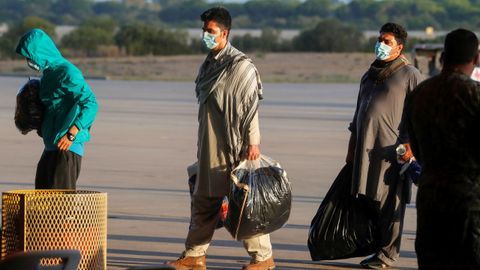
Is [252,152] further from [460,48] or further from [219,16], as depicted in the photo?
[460,48]

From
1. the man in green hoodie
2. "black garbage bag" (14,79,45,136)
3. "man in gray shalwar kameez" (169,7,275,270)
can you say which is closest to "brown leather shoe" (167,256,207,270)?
"man in gray shalwar kameez" (169,7,275,270)

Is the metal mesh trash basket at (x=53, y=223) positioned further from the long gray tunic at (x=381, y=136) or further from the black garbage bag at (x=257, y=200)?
the long gray tunic at (x=381, y=136)

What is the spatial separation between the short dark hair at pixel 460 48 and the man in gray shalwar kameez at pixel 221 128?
2637 millimetres

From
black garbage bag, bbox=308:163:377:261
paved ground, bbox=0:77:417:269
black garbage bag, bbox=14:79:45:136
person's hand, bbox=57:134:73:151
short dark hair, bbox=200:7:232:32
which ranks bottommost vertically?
paved ground, bbox=0:77:417:269

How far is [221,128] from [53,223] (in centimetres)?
196

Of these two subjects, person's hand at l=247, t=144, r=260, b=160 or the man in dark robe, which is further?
person's hand at l=247, t=144, r=260, b=160

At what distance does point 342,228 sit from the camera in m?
9.55

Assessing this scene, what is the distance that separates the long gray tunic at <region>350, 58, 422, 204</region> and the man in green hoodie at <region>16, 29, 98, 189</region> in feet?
6.42

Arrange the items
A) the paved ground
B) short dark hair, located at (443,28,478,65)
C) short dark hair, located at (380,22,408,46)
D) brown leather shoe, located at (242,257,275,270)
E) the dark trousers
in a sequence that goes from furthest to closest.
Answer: the paved ground
short dark hair, located at (380,22,408,46)
brown leather shoe, located at (242,257,275,270)
the dark trousers
short dark hair, located at (443,28,478,65)

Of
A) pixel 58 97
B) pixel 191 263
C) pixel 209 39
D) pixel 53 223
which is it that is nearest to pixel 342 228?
pixel 191 263

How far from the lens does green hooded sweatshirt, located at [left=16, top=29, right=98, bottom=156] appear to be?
895 centimetres

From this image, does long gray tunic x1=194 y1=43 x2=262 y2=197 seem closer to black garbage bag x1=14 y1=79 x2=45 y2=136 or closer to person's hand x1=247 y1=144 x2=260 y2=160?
person's hand x1=247 y1=144 x2=260 y2=160

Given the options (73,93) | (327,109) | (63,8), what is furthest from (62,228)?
(63,8)

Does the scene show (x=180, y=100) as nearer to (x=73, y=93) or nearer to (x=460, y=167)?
(x=73, y=93)
